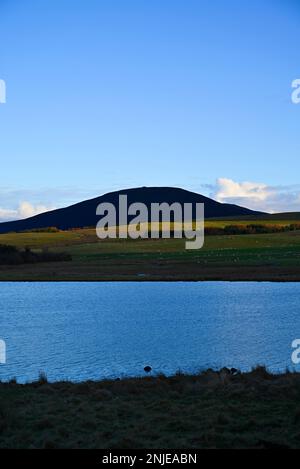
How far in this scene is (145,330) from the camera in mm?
28938

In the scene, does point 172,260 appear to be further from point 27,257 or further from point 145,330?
point 145,330

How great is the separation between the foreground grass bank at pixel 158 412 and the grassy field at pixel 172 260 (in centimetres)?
4303

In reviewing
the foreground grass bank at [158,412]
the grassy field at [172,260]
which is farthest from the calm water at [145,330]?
the grassy field at [172,260]

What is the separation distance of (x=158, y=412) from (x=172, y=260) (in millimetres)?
66341

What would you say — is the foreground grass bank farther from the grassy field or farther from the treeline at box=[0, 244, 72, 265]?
the treeline at box=[0, 244, 72, 265]

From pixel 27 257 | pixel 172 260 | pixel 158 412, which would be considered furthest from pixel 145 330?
pixel 27 257

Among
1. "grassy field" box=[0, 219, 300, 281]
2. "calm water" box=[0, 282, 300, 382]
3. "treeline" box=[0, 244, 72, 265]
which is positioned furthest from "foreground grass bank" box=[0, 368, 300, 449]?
"treeline" box=[0, 244, 72, 265]

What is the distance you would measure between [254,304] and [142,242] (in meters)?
70.4

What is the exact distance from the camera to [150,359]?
70.6ft

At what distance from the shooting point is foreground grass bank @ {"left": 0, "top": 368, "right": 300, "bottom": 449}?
35.1 ft
